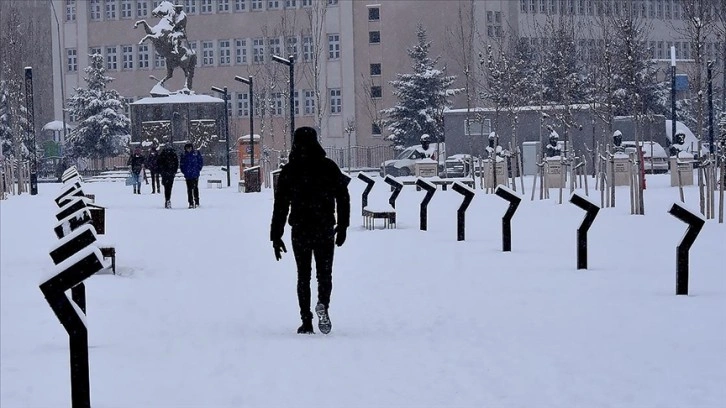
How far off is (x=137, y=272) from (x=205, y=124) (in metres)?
43.3

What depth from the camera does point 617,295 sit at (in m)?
12.5

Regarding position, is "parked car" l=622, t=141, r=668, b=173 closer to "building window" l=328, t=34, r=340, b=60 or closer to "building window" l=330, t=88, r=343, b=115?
"building window" l=330, t=88, r=343, b=115

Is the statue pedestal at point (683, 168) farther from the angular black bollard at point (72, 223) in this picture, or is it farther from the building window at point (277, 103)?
the building window at point (277, 103)

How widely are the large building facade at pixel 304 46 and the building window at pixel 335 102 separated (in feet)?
0.20

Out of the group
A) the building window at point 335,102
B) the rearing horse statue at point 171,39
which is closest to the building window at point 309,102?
the building window at point 335,102

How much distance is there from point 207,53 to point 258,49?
3952 millimetres

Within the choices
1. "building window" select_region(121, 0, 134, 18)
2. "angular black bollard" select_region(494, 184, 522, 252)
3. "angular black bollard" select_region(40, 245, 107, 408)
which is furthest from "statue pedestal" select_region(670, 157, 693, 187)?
"building window" select_region(121, 0, 134, 18)

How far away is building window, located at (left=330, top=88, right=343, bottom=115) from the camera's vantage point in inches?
3399

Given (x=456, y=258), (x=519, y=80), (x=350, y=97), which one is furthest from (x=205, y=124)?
(x=456, y=258)

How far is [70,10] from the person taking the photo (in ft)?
303

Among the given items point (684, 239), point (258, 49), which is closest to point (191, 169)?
point (684, 239)

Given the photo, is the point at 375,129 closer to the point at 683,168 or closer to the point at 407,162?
the point at 407,162

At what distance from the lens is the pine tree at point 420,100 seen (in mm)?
69125

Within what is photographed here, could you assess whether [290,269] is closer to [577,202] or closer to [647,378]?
[577,202]
